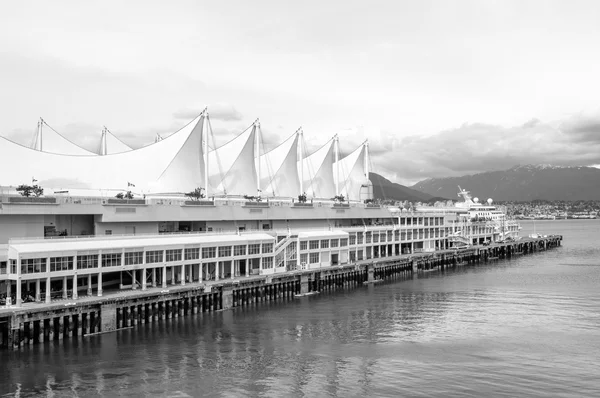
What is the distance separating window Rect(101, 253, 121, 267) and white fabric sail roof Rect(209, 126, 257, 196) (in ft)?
94.1

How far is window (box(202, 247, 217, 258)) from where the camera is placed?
1844 inches

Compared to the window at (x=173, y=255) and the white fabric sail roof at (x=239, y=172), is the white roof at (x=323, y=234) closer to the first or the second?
the white fabric sail roof at (x=239, y=172)

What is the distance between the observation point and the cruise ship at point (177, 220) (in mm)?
39188

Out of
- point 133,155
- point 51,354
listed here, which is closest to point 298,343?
point 51,354

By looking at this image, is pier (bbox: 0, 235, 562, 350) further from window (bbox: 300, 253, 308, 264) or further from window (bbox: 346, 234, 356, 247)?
window (bbox: 346, 234, 356, 247)

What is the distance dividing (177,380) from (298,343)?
8873mm

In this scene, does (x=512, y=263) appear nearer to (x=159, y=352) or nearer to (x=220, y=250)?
(x=220, y=250)

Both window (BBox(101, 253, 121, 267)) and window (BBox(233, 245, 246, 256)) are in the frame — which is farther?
window (BBox(233, 245, 246, 256))

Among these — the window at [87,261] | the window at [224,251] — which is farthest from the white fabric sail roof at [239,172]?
the window at [87,261]

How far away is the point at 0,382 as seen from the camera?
27.7 metres

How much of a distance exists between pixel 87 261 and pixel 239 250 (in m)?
14.1

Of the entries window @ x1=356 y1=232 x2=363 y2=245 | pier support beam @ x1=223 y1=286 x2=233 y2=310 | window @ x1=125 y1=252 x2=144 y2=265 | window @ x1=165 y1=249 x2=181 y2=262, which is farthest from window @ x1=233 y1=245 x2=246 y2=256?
window @ x1=356 y1=232 x2=363 y2=245

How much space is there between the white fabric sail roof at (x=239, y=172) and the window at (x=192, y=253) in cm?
2296

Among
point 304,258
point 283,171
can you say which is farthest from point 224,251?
point 283,171
